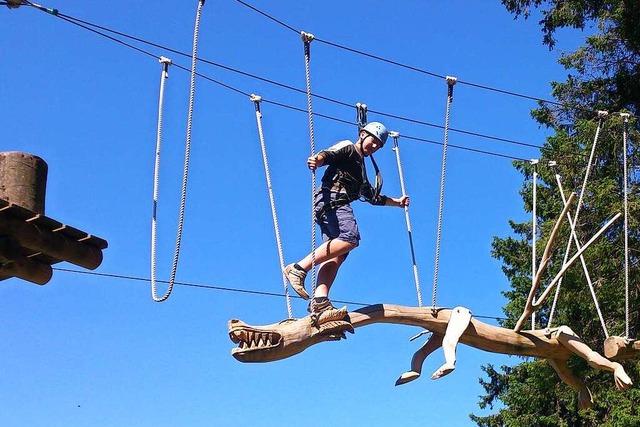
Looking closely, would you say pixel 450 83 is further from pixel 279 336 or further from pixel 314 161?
pixel 279 336

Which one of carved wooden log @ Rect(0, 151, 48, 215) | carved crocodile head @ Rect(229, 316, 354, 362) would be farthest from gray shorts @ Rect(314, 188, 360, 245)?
carved wooden log @ Rect(0, 151, 48, 215)

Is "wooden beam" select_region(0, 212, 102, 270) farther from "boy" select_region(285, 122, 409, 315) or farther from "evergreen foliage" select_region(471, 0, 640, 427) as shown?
"evergreen foliage" select_region(471, 0, 640, 427)

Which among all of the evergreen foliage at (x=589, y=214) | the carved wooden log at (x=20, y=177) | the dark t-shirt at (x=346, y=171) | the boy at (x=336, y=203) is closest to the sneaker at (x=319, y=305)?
the boy at (x=336, y=203)

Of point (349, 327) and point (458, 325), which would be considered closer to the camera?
point (349, 327)

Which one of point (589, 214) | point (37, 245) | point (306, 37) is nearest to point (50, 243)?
point (37, 245)

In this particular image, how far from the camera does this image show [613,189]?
14086 millimetres

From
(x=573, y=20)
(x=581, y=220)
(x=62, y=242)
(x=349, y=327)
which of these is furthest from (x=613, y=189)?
(x=62, y=242)

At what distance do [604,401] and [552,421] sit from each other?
1.76m

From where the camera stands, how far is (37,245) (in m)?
5.97

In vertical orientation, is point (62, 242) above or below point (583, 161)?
below

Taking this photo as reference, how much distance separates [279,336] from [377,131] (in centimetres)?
180

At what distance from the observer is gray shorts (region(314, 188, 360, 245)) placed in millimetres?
6957

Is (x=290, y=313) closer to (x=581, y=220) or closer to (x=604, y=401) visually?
(x=581, y=220)

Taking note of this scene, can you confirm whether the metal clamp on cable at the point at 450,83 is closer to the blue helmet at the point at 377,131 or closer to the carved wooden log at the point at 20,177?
the blue helmet at the point at 377,131
